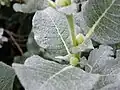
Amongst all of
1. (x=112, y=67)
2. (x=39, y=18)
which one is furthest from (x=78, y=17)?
(x=112, y=67)

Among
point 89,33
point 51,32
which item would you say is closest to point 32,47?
point 51,32

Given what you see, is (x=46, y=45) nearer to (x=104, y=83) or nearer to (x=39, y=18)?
(x=39, y=18)

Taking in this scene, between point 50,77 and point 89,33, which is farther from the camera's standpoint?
point 89,33

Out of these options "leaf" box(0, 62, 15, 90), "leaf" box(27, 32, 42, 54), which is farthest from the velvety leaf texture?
"leaf" box(27, 32, 42, 54)

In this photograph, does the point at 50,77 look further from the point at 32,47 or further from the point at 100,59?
the point at 32,47

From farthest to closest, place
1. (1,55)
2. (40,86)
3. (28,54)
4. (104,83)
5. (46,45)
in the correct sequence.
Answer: (1,55) → (28,54) → (46,45) → (104,83) → (40,86)

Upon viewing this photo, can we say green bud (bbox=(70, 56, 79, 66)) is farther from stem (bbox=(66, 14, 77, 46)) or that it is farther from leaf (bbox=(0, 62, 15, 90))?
leaf (bbox=(0, 62, 15, 90))

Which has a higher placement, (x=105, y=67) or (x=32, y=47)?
(x=105, y=67)
